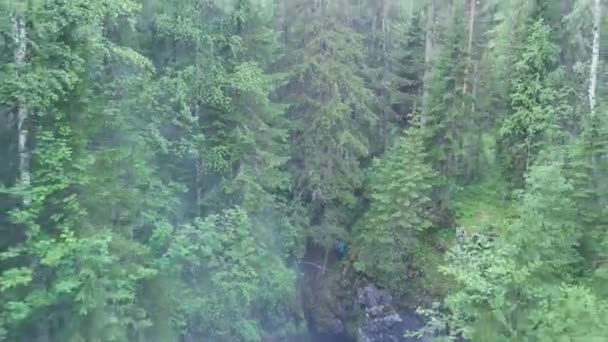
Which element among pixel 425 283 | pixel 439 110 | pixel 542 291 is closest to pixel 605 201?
pixel 542 291

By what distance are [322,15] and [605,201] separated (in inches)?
409

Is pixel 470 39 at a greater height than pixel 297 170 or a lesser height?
greater

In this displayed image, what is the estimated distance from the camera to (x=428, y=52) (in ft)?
78.5

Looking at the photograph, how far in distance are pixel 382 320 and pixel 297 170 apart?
17.7ft

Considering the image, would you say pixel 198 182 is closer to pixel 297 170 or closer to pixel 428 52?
pixel 297 170

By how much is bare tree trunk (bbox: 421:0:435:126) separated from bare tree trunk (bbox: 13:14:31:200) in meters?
14.2

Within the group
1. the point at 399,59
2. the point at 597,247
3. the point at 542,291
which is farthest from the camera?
the point at 399,59

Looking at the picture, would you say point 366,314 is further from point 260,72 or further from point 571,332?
point 571,332

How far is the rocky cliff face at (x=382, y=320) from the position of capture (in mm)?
19875

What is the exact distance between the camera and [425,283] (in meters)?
19.8

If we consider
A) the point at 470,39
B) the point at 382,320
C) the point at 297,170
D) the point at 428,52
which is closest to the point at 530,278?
the point at 382,320

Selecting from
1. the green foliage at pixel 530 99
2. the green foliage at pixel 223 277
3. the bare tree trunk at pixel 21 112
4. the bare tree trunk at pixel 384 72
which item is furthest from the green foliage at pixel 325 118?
the bare tree trunk at pixel 21 112

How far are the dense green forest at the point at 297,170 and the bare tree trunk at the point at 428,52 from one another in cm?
12

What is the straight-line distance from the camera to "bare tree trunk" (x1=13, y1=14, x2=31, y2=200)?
34.7 feet
